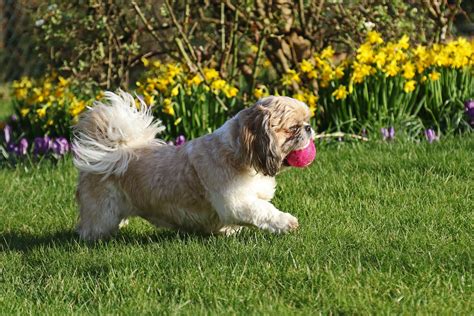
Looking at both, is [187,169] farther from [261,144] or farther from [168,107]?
[168,107]

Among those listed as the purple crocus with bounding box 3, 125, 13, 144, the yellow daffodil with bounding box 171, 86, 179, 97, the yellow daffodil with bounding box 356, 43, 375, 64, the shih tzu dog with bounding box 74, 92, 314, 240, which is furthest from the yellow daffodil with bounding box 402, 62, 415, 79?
the purple crocus with bounding box 3, 125, 13, 144

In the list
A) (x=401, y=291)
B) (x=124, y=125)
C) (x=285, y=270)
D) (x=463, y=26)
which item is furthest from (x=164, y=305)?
(x=463, y=26)

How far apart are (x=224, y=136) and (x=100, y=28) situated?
3495 mm

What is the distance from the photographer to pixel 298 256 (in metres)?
4.40

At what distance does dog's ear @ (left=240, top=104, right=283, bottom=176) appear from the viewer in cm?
471

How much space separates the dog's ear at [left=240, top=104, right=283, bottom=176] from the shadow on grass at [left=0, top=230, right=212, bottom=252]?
606mm

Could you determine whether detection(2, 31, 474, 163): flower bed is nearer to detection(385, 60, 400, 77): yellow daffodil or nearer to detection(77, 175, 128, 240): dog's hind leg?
detection(385, 60, 400, 77): yellow daffodil

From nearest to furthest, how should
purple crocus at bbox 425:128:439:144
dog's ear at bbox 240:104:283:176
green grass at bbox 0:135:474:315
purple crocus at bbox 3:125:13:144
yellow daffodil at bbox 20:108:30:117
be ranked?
1. green grass at bbox 0:135:474:315
2. dog's ear at bbox 240:104:283:176
3. purple crocus at bbox 425:128:439:144
4. purple crocus at bbox 3:125:13:144
5. yellow daffodil at bbox 20:108:30:117

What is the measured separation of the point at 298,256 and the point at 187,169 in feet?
3.24

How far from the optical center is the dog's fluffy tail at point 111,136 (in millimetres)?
5340

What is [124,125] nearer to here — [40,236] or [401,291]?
[40,236]

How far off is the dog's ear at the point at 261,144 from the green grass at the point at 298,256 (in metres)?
0.39

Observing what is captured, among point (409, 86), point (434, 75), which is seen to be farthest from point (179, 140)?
point (434, 75)

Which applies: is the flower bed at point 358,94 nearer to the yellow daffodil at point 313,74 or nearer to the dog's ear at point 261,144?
the yellow daffodil at point 313,74
